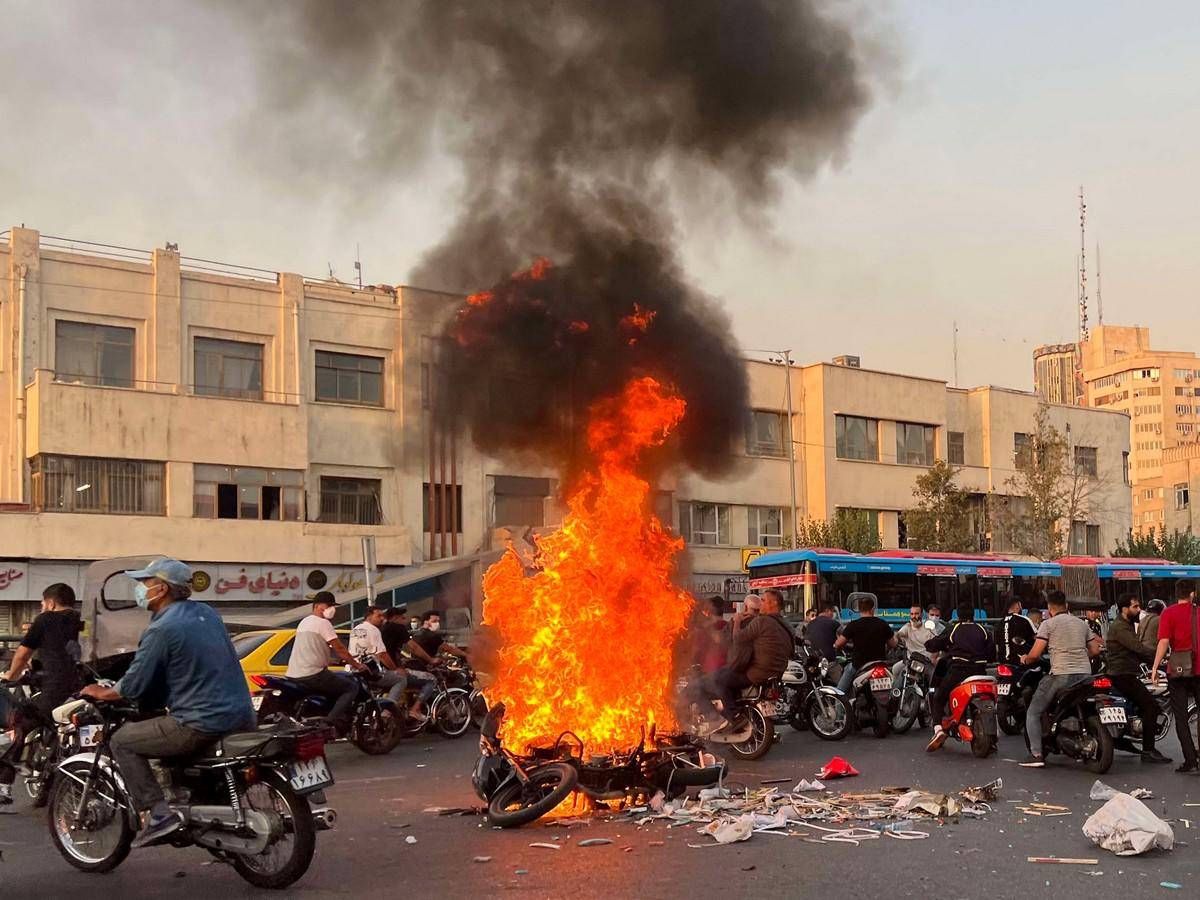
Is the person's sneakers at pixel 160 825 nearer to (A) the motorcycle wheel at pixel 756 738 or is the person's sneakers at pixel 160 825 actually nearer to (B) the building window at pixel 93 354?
(A) the motorcycle wheel at pixel 756 738

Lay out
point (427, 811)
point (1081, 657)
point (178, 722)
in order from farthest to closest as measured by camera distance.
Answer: point (1081, 657) → point (427, 811) → point (178, 722)

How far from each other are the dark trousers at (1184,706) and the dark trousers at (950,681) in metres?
1.94

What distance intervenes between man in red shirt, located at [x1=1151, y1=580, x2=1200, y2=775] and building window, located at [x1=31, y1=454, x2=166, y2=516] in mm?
26797

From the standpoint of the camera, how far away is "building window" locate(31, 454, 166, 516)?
102 feet

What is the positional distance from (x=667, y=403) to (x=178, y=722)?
247 inches

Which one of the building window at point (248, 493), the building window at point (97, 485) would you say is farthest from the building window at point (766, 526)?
the building window at point (97, 485)

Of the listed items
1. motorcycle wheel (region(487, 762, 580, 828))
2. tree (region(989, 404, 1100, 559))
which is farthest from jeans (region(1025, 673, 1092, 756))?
tree (region(989, 404, 1100, 559))

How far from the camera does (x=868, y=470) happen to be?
48219mm

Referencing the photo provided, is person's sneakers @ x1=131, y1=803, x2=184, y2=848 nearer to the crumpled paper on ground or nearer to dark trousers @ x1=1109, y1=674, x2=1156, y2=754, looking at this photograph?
the crumpled paper on ground

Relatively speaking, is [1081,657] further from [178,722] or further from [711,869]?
[178,722]

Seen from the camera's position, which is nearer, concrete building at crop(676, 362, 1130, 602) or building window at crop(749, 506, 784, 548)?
concrete building at crop(676, 362, 1130, 602)

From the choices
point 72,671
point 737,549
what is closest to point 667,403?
point 72,671

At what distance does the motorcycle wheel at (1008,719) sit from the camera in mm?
14406

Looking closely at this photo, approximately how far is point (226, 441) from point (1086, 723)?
87.7ft
